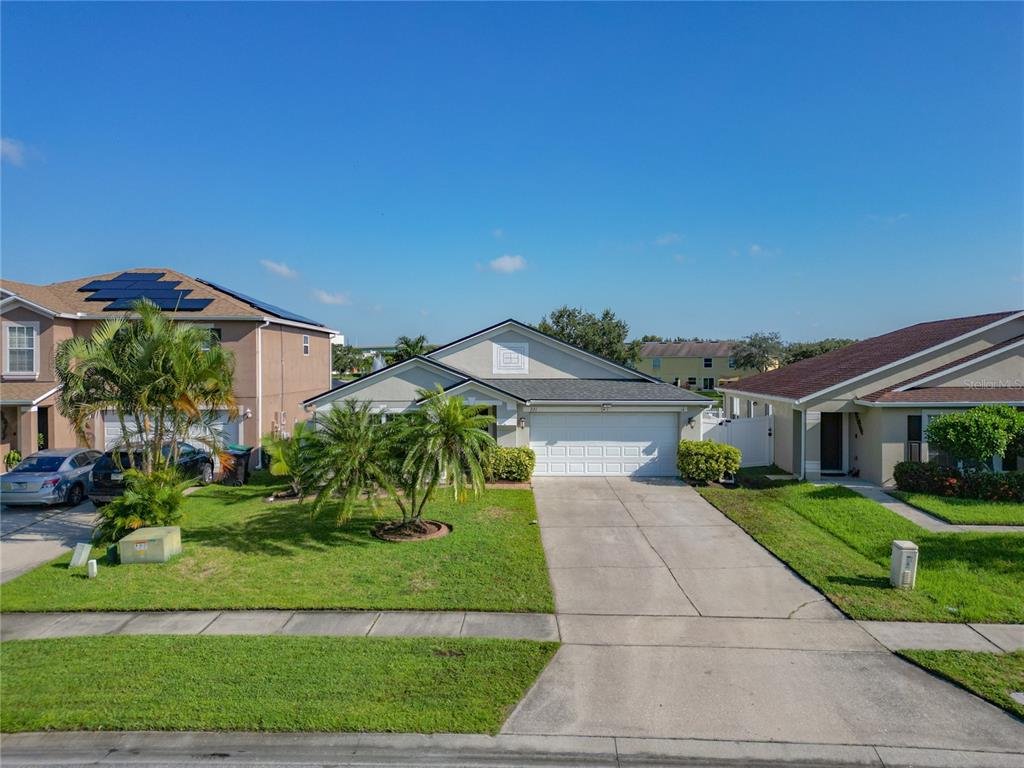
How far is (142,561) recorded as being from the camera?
11.2 meters

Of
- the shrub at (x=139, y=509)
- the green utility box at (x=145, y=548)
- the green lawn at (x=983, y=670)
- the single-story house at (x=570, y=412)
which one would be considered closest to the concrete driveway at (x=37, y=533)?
the shrub at (x=139, y=509)

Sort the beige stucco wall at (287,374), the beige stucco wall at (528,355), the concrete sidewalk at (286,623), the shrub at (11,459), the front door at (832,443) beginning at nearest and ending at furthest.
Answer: the concrete sidewalk at (286,623) → the shrub at (11,459) → the front door at (832,443) → the beige stucco wall at (287,374) → the beige stucco wall at (528,355)

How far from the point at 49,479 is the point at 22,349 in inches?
279

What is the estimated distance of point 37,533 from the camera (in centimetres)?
1329

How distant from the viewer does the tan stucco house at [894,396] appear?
54.7 feet

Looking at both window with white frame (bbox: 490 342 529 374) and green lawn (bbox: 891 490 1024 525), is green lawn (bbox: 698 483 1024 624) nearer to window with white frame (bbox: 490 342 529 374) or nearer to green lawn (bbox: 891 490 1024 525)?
green lawn (bbox: 891 490 1024 525)

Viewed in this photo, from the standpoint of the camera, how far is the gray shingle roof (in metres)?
19.4

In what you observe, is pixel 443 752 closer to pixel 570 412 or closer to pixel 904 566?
pixel 904 566

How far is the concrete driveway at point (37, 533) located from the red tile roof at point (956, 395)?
19651 mm

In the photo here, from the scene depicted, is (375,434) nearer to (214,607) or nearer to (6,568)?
(214,607)

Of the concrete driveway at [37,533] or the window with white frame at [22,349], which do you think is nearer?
the concrete driveway at [37,533]

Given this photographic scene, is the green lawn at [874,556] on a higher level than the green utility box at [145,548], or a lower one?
lower

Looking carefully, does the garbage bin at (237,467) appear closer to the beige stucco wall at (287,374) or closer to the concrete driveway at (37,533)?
the beige stucco wall at (287,374)

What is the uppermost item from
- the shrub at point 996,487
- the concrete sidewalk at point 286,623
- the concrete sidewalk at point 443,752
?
the shrub at point 996,487
